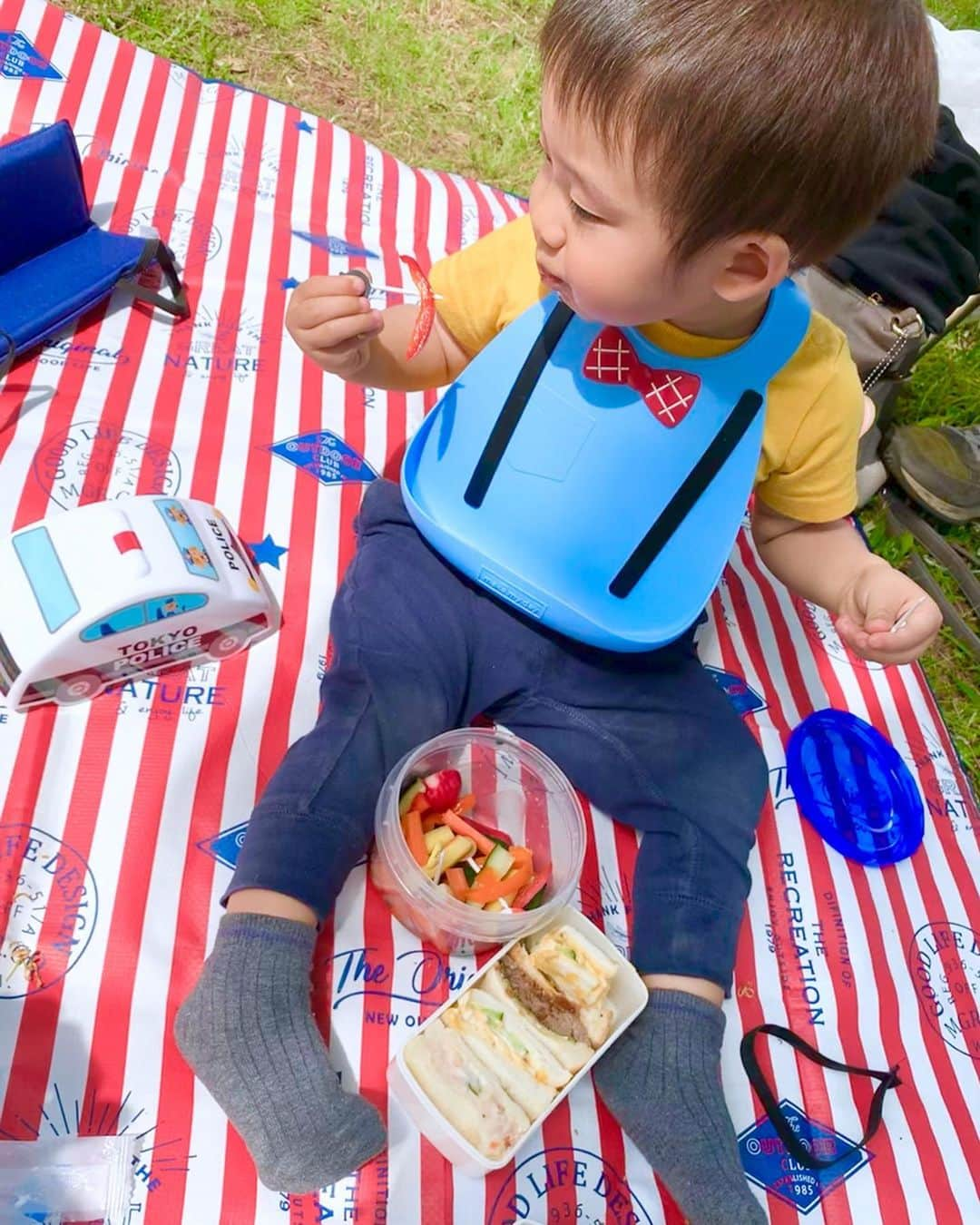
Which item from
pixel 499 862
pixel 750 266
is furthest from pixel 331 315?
pixel 499 862

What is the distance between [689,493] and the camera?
1.16 m

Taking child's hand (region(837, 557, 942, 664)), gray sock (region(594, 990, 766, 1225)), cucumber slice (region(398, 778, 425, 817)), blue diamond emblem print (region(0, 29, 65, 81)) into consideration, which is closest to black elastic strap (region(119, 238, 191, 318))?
blue diamond emblem print (region(0, 29, 65, 81))

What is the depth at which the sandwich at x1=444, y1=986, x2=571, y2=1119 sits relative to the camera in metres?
0.98

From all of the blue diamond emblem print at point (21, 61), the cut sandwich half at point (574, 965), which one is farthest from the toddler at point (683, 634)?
the blue diamond emblem print at point (21, 61)

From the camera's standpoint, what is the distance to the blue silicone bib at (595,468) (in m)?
1.11

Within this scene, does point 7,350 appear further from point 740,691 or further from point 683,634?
point 740,691

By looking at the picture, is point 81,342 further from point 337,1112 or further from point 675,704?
point 337,1112

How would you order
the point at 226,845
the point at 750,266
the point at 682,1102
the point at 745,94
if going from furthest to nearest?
the point at 226,845, the point at 682,1102, the point at 750,266, the point at 745,94

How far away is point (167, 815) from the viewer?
114cm

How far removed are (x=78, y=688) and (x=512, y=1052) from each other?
62cm

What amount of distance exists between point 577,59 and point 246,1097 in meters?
0.96

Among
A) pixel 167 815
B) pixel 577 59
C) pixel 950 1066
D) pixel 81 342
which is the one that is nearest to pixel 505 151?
pixel 81 342

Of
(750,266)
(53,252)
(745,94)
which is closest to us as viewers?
(745,94)

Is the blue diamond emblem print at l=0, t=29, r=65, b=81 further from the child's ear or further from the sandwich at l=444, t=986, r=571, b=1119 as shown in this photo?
the sandwich at l=444, t=986, r=571, b=1119
